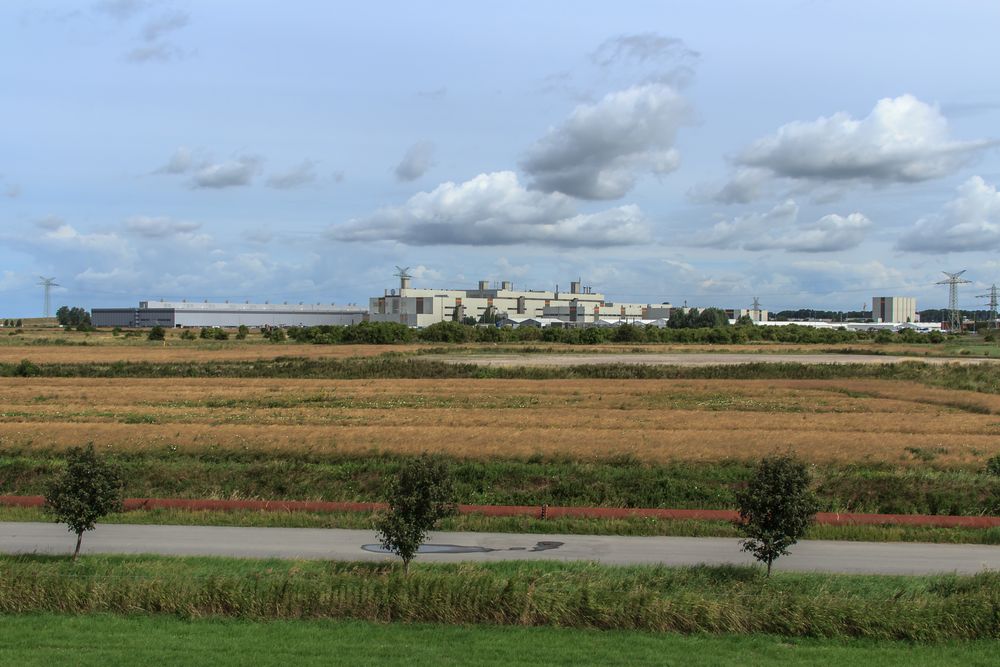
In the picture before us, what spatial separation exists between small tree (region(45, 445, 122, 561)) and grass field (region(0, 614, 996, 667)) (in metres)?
2.99

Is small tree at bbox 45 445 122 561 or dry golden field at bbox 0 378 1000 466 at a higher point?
small tree at bbox 45 445 122 561

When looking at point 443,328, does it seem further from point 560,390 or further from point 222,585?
point 222,585

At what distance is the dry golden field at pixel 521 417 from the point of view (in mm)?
30578

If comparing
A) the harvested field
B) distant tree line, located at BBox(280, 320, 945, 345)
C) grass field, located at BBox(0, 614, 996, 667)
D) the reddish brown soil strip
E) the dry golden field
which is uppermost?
distant tree line, located at BBox(280, 320, 945, 345)

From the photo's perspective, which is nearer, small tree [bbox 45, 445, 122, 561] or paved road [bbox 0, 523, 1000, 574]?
small tree [bbox 45, 445, 122, 561]

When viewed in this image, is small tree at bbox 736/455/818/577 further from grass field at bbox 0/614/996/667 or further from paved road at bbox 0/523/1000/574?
grass field at bbox 0/614/996/667

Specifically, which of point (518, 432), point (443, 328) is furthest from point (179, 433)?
point (443, 328)

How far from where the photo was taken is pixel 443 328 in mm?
139875

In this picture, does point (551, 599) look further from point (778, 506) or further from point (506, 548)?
point (506, 548)

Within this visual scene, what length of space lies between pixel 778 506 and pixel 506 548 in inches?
229

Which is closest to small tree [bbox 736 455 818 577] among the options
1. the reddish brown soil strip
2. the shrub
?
the reddish brown soil strip

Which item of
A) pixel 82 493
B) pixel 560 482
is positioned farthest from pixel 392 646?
pixel 560 482

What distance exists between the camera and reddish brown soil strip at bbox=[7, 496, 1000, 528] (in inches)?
809

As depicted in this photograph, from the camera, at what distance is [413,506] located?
14.4 metres
